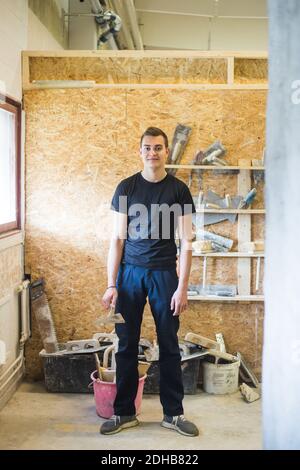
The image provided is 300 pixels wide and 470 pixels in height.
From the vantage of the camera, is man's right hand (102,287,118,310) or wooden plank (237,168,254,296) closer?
man's right hand (102,287,118,310)

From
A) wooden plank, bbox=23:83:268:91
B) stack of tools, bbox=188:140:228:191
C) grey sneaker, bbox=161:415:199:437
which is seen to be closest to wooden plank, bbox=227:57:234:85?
wooden plank, bbox=23:83:268:91

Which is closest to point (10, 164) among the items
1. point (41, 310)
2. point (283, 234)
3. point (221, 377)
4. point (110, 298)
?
point (41, 310)

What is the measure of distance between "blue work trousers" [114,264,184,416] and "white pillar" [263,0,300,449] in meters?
1.83

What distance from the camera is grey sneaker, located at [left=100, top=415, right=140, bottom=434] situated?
10.4 feet

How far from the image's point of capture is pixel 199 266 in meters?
4.17

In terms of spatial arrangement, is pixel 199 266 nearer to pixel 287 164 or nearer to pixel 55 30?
pixel 55 30

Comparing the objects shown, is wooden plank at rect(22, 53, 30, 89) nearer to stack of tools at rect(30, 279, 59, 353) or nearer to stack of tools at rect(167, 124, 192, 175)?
stack of tools at rect(167, 124, 192, 175)

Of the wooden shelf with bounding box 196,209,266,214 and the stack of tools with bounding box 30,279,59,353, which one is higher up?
the wooden shelf with bounding box 196,209,266,214

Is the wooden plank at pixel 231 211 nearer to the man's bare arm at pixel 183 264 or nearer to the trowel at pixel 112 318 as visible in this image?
the man's bare arm at pixel 183 264

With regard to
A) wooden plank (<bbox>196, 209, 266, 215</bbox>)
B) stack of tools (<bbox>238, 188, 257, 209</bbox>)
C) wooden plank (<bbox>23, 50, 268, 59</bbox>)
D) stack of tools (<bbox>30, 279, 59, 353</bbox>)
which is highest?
wooden plank (<bbox>23, 50, 268, 59</bbox>)

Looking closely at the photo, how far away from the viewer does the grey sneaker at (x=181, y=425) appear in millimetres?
3156

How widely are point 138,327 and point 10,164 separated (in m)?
1.64

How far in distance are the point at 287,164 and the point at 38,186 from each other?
3.14 meters

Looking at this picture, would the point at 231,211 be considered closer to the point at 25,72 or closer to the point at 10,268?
the point at 10,268
